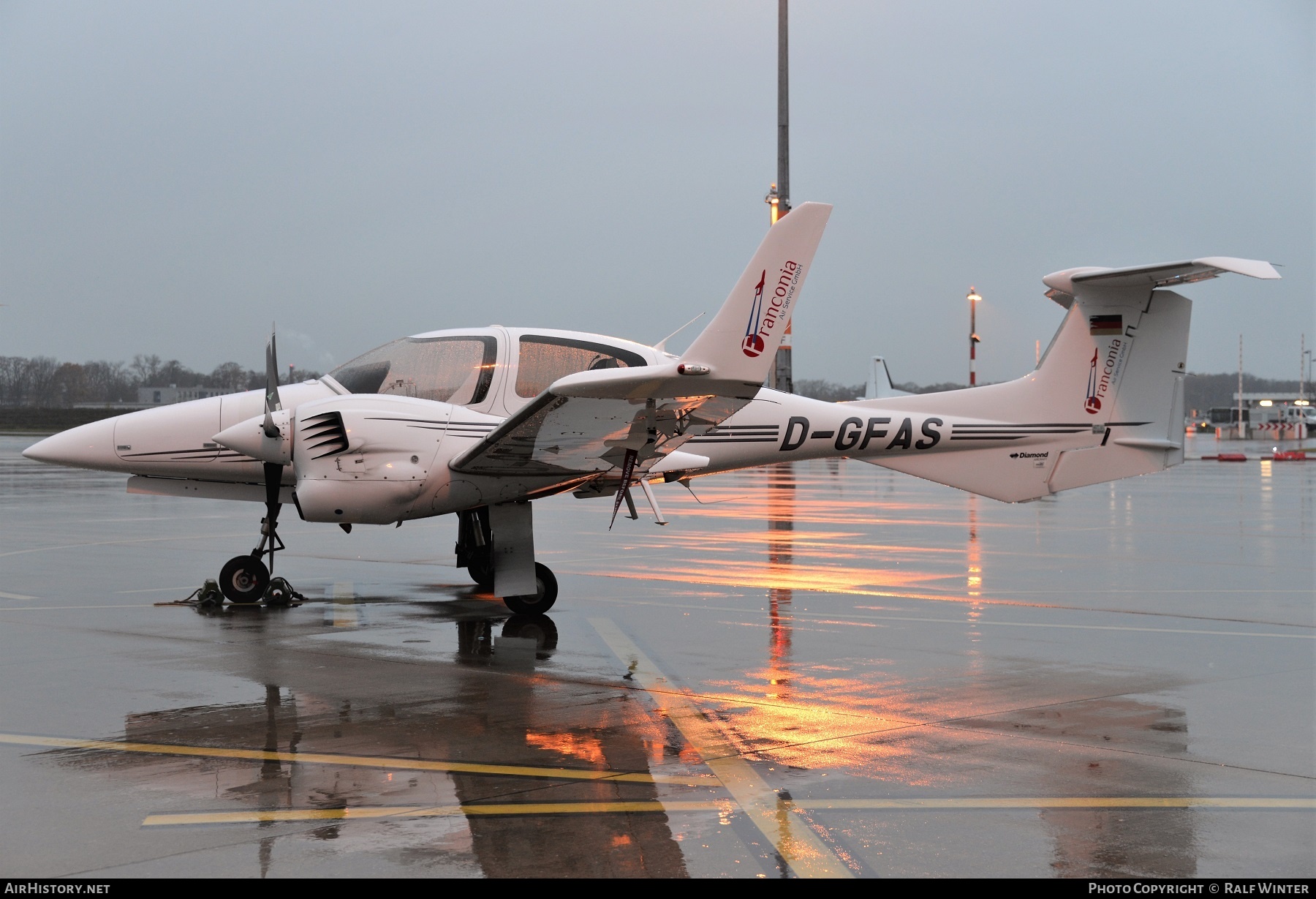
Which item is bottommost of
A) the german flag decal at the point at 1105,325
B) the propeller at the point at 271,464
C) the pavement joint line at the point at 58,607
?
the pavement joint line at the point at 58,607

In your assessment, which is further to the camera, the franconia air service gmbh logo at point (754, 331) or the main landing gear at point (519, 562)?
the main landing gear at point (519, 562)

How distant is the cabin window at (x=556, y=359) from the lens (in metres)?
11.8

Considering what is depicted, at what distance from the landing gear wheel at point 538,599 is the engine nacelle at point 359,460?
4.85 feet

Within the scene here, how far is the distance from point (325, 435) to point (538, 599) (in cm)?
264

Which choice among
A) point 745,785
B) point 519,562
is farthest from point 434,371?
point 745,785

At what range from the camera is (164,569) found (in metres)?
14.9

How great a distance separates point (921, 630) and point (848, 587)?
279 centimetres

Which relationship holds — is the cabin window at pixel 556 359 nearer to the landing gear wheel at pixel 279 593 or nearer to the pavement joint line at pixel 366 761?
the landing gear wheel at pixel 279 593

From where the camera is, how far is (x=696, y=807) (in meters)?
5.43

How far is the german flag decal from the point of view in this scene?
539 inches

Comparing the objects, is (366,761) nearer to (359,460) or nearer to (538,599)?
(359,460)

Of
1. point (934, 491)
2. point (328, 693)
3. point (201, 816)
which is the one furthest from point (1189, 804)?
point (934, 491)

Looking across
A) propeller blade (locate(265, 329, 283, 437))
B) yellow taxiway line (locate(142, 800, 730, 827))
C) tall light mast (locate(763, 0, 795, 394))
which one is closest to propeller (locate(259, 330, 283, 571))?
propeller blade (locate(265, 329, 283, 437))

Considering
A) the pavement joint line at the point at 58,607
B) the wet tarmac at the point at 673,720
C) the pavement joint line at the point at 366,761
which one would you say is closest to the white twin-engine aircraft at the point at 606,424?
the pavement joint line at the point at 58,607
